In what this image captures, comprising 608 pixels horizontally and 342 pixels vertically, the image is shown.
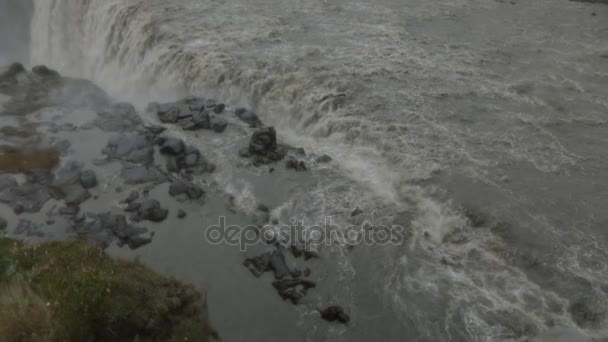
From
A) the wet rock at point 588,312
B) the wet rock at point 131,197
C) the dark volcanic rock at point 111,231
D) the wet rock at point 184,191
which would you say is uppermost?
the wet rock at point 588,312

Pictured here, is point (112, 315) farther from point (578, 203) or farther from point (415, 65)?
point (415, 65)

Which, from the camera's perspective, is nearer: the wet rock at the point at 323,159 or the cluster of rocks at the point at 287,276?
the cluster of rocks at the point at 287,276

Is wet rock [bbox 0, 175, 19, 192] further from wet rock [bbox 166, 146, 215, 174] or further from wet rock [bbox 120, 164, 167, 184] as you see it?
wet rock [bbox 166, 146, 215, 174]

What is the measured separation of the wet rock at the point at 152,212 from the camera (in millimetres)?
16062

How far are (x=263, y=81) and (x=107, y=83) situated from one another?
1084 centimetres

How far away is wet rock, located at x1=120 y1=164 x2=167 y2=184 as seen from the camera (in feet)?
59.3

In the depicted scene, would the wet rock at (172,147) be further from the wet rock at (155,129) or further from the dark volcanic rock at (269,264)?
the dark volcanic rock at (269,264)

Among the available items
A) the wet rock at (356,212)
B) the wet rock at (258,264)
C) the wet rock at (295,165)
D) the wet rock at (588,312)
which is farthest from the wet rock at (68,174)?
the wet rock at (588,312)

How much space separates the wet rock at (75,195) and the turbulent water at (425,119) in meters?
7.56

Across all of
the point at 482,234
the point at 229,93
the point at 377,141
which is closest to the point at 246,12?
the point at 229,93

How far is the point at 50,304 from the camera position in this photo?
8.73 metres

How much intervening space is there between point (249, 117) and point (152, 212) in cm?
737

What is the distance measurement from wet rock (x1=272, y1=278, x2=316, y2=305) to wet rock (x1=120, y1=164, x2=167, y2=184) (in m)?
7.20

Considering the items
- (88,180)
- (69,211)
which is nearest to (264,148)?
(88,180)
